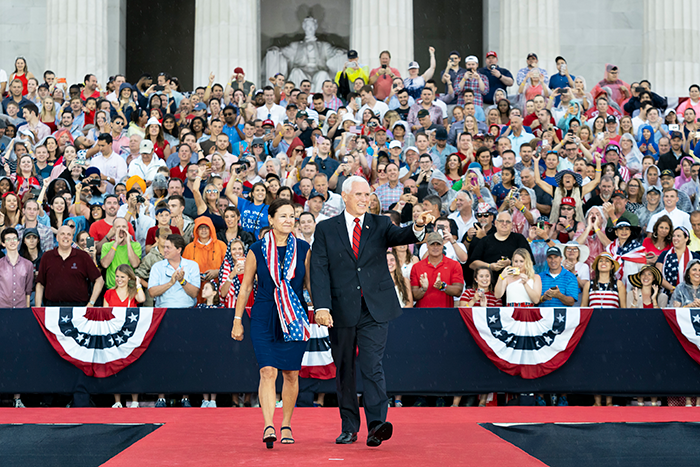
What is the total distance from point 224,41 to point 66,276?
14067 mm

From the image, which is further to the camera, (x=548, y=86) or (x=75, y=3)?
(x=75, y=3)

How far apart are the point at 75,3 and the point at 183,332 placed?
17572 mm

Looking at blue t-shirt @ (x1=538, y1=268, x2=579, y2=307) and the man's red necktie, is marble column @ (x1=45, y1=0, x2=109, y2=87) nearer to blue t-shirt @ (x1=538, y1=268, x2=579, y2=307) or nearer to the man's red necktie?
blue t-shirt @ (x1=538, y1=268, x2=579, y2=307)

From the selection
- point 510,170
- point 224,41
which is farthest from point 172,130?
point 224,41

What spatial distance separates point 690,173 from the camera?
52.7 feet

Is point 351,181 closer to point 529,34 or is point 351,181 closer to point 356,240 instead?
point 356,240

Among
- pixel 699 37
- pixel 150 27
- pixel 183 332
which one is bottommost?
pixel 183 332

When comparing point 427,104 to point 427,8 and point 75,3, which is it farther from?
point 427,8

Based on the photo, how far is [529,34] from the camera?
25688 mm

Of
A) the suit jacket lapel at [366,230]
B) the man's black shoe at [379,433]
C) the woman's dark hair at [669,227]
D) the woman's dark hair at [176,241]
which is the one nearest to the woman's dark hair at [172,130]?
the woman's dark hair at [176,241]

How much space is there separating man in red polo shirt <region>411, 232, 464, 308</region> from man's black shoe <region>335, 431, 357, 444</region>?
4.85 metres

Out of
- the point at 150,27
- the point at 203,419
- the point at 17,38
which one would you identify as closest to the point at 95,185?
the point at 203,419

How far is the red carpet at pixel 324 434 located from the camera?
6699 millimetres

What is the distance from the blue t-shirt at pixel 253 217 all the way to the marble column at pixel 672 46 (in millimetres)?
16301
